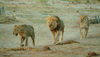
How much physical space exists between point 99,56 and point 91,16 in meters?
13.4

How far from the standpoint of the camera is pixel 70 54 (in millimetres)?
6785

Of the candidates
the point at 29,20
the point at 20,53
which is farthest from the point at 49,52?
the point at 29,20

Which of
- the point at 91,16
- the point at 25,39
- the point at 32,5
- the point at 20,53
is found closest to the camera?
the point at 20,53

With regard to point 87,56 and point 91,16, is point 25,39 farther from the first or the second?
point 91,16

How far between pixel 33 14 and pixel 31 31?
10634mm

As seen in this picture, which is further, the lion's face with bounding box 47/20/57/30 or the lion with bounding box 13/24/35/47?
the lion's face with bounding box 47/20/57/30

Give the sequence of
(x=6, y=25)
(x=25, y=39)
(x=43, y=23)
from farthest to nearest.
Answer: (x=43, y=23) → (x=6, y=25) → (x=25, y=39)

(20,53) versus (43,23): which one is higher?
(20,53)

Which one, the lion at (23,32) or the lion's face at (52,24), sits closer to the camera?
the lion at (23,32)

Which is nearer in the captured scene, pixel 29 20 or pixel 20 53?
pixel 20 53

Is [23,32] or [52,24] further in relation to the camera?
[52,24]

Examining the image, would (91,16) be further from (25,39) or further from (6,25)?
(25,39)

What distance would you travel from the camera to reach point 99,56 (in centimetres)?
646

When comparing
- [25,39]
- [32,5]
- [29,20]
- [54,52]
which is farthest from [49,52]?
[32,5]
